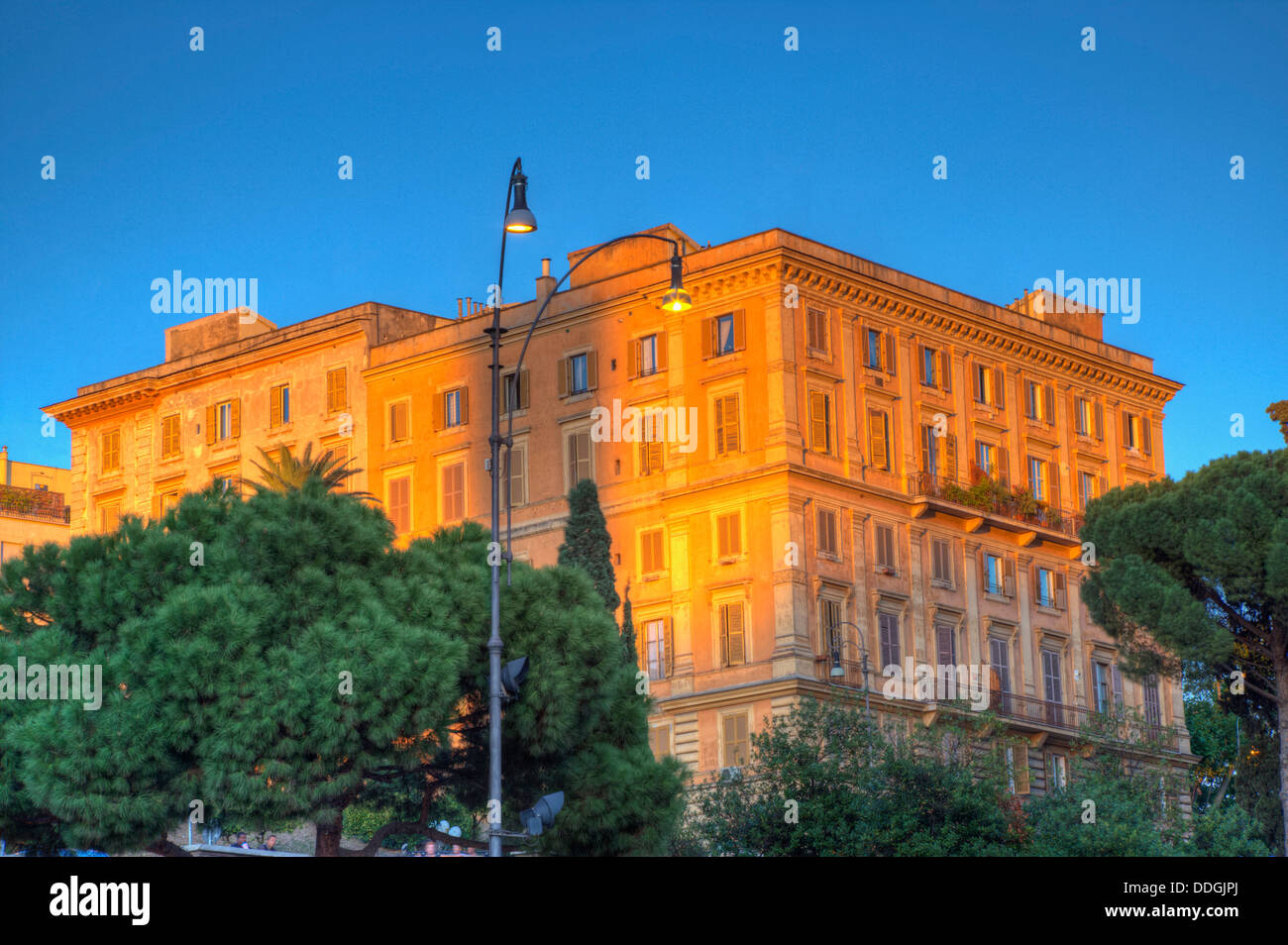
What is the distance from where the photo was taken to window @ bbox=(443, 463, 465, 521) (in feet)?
207

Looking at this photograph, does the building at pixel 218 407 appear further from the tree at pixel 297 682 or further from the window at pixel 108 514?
the tree at pixel 297 682

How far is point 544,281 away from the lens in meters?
64.0

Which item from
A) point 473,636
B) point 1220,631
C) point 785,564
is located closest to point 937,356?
point 785,564

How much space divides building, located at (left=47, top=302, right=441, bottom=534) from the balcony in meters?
5.91

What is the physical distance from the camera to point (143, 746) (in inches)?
1119

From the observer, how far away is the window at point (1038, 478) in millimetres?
65625

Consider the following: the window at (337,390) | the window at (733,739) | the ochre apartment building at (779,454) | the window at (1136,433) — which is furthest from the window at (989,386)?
the window at (337,390)

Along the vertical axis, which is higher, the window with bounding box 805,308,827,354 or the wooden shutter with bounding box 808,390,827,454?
the window with bounding box 805,308,827,354

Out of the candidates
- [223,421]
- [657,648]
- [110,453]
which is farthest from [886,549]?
[110,453]

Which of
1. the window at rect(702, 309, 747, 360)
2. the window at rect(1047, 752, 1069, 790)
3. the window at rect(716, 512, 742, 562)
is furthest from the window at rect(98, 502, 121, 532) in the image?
the window at rect(1047, 752, 1069, 790)

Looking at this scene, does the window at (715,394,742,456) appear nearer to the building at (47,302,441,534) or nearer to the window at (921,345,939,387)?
the window at (921,345,939,387)

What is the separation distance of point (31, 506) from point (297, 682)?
56521mm

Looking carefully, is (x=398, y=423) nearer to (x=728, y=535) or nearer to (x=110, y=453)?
(x=728, y=535)
